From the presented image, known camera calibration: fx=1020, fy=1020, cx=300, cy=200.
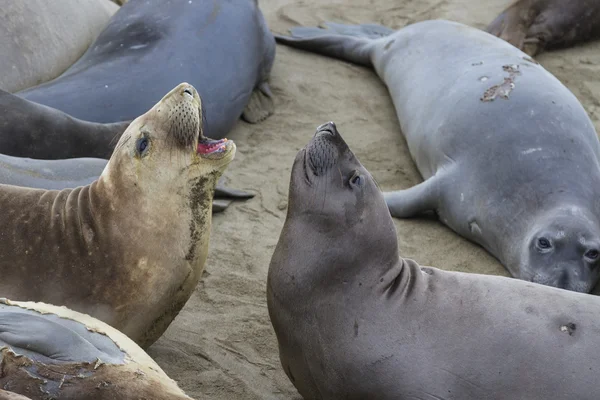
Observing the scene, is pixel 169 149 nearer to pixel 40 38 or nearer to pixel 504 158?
pixel 504 158

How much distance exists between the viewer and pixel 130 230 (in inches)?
159

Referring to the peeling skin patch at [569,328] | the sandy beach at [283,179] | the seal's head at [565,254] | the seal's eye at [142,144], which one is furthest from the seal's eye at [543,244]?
the seal's eye at [142,144]

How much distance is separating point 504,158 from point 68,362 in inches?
131

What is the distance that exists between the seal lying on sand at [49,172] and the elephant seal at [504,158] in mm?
1790

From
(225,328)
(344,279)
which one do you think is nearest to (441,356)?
(344,279)

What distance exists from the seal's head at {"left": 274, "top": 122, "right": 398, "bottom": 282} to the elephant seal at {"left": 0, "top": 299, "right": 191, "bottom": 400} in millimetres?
801

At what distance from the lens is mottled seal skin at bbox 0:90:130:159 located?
17.1ft

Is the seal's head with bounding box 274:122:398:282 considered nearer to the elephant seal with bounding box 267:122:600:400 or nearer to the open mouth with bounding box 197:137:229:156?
the elephant seal with bounding box 267:122:600:400

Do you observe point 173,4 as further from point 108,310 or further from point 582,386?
point 582,386

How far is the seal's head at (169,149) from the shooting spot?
4133mm

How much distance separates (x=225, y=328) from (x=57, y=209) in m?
Result: 0.95

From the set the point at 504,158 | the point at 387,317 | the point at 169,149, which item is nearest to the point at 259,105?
the point at 504,158

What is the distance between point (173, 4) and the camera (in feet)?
22.7

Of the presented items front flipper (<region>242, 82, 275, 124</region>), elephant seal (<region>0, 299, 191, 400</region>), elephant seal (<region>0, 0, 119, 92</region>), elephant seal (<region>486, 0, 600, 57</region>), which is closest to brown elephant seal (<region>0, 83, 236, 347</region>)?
elephant seal (<region>0, 299, 191, 400</region>)
